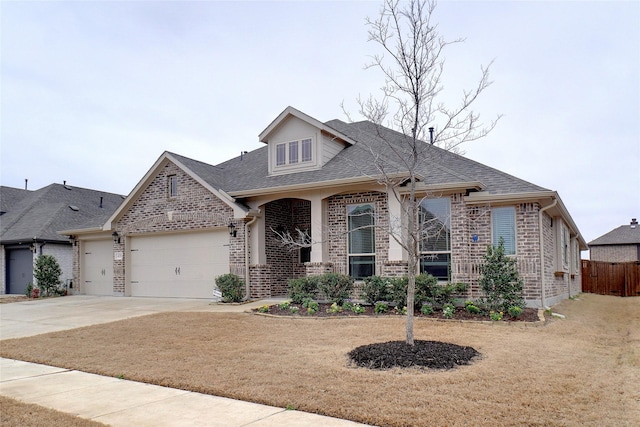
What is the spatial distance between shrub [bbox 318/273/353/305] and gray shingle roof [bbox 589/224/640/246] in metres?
32.7

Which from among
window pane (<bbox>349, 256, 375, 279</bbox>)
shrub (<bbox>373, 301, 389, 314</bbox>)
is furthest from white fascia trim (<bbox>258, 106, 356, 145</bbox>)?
shrub (<bbox>373, 301, 389, 314</bbox>)

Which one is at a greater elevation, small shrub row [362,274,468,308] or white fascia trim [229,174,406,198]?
white fascia trim [229,174,406,198]

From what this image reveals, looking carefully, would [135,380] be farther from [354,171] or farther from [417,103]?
[354,171]

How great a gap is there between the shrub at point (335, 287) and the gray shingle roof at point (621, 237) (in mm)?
32669

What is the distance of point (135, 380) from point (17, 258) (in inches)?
771

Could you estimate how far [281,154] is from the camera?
53.9ft

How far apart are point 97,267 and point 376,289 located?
42.0 ft

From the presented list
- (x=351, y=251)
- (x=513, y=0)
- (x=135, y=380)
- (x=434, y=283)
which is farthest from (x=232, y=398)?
(x=513, y=0)

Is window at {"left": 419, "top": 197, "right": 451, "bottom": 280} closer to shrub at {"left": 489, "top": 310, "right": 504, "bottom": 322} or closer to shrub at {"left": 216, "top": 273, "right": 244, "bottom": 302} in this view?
shrub at {"left": 489, "top": 310, "right": 504, "bottom": 322}

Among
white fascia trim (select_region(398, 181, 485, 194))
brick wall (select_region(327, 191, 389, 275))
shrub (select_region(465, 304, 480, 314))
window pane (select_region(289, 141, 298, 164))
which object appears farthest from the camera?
window pane (select_region(289, 141, 298, 164))

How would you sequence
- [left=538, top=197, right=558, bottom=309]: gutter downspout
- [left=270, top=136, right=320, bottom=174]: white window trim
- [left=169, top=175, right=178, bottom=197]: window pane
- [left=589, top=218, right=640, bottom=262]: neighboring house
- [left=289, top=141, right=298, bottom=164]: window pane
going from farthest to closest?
1. [left=589, top=218, right=640, bottom=262]: neighboring house
2. [left=169, top=175, right=178, bottom=197]: window pane
3. [left=289, top=141, right=298, bottom=164]: window pane
4. [left=270, top=136, right=320, bottom=174]: white window trim
5. [left=538, top=197, right=558, bottom=309]: gutter downspout

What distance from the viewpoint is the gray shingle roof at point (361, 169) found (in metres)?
13.0

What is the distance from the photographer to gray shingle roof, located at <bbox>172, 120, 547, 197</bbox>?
1304 cm

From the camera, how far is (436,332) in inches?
365
